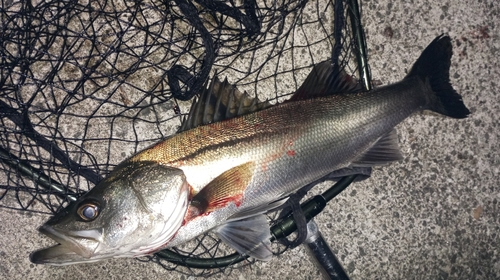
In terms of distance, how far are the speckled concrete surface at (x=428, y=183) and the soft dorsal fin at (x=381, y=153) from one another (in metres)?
0.41

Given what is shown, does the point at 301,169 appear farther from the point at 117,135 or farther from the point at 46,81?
the point at 46,81

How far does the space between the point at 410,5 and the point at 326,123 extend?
1.13 meters

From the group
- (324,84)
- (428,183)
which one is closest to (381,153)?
(324,84)

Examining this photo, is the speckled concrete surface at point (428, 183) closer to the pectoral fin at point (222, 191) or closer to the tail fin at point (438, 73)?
the tail fin at point (438, 73)

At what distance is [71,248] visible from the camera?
1.72 m

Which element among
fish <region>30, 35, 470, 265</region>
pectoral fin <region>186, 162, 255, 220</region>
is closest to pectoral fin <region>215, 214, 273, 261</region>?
fish <region>30, 35, 470, 265</region>

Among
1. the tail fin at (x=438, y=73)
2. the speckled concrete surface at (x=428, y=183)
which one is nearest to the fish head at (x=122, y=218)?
the speckled concrete surface at (x=428, y=183)

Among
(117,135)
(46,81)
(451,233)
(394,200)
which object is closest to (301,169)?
(394,200)

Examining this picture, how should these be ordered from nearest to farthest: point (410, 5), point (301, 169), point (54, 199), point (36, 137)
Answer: point (301, 169)
point (36, 137)
point (54, 199)
point (410, 5)

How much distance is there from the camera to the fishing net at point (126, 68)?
7.53 feet

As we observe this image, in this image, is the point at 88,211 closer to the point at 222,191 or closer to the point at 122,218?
the point at 122,218

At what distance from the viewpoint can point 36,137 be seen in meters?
2.23

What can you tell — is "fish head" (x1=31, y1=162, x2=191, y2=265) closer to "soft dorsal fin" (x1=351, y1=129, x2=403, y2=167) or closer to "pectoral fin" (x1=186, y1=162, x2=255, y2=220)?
"pectoral fin" (x1=186, y1=162, x2=255, y2=220)

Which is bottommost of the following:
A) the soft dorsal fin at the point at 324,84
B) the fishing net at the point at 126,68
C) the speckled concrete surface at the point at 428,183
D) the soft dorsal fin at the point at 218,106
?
the speckled concrete surface at the point at 428,183
